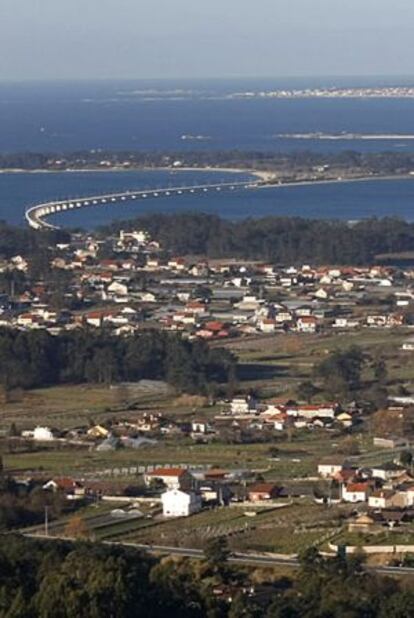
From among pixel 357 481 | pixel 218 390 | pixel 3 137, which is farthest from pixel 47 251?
pixel 3 137

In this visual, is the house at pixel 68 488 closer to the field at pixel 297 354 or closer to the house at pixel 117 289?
the field at pixel 297 354

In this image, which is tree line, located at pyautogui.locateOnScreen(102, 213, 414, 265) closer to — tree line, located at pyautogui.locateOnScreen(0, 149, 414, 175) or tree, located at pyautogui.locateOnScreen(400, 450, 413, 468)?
tree line, located at pyautogui.locateOnScreen(0, 149, 414, 175)

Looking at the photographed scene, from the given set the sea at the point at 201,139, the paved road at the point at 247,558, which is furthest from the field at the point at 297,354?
the sea at the point at 201,139

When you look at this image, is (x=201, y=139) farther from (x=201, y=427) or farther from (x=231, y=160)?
(x=201, y=427)

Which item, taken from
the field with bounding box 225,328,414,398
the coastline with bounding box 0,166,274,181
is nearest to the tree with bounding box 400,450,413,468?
the field with bounding box 225,328,414,398

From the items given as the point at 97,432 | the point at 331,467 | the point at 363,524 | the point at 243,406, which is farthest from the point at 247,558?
the point at 243,406
